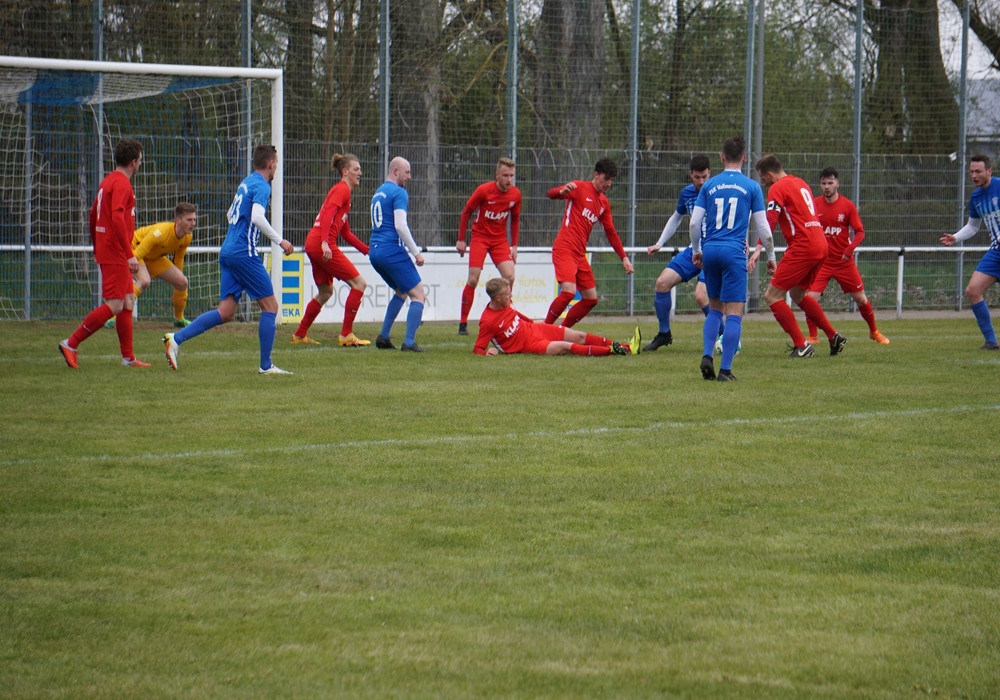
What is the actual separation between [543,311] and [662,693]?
48.4 ft

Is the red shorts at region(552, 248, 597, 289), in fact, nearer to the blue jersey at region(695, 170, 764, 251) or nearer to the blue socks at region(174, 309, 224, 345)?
the blue jersey at region(695, 170, 764, 251)

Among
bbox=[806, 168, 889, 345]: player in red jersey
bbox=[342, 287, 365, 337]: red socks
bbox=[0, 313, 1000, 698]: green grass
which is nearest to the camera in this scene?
bbox=[0, 313, 1000, 698]: green grass

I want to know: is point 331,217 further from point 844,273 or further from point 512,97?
point 512,97

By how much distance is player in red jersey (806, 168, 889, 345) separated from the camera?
1429 centimetres

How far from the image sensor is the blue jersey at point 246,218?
1045 cm

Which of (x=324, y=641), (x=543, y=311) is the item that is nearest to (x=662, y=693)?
(x=324, y=641)

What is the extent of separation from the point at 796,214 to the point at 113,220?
6.67 m

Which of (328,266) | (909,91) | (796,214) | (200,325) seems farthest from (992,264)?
(909,91)

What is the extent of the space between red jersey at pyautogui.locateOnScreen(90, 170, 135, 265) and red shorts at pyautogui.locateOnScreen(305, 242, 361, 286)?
282 centimetres

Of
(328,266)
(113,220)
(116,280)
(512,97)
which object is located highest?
(512,97)

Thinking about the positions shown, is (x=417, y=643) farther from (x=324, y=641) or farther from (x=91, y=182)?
(x=91, y=182)

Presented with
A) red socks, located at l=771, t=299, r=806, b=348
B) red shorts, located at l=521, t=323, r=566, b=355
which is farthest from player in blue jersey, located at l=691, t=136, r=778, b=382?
red shorts, located at l=521, t=323, r=566, b=355

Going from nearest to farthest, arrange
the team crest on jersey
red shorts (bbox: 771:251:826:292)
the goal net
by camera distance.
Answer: red shorts (bbox: 771:251:826:292) → the team crest on jersey → the goal net

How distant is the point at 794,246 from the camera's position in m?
12.1
